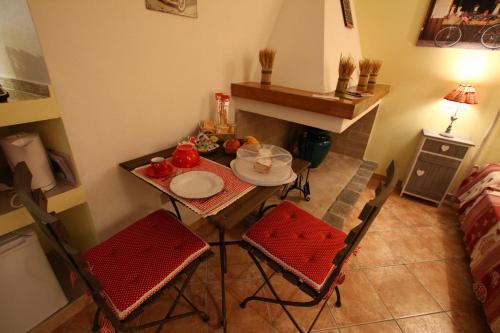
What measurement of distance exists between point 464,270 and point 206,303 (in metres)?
1.91


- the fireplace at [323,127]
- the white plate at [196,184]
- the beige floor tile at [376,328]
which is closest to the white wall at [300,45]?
the fireplace at [323,127]

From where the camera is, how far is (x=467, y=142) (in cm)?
215

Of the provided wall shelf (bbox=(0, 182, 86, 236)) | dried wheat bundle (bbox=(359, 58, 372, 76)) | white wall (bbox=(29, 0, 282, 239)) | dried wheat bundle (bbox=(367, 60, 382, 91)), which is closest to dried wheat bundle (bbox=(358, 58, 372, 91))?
dried wheat bundle (bbox=(359, 58, 372, 76))

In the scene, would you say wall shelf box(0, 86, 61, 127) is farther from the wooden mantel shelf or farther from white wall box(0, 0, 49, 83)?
the wooden mantel shelf

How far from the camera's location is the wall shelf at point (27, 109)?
0.76 m

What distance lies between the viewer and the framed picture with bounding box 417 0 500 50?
1967mm

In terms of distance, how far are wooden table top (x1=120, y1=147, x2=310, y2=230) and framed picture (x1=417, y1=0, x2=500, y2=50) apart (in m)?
2.12

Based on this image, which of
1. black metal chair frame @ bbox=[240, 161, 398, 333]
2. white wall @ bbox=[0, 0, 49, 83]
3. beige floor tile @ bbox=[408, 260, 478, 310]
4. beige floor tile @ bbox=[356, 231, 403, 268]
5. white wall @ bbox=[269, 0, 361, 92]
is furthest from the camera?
beige floor tile @ bbox=[356, 231, 403, 268]

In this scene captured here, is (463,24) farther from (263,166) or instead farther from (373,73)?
(263,166)

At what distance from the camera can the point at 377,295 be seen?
1.46 m

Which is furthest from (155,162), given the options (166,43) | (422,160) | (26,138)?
(422,160)

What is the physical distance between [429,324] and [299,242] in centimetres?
103

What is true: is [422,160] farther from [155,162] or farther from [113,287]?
[113,287]

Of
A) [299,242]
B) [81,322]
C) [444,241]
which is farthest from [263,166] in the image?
[444,241]
